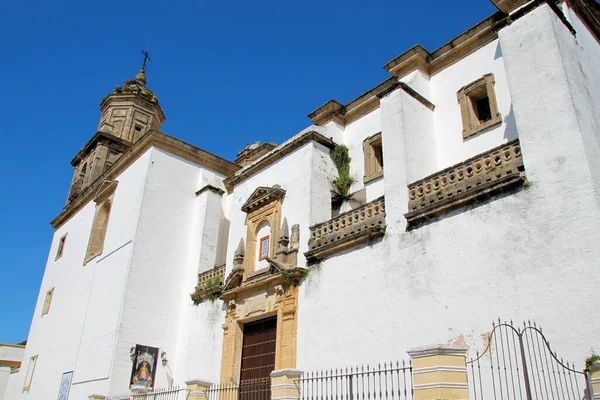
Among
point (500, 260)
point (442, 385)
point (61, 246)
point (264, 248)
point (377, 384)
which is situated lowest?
point (442, 385)

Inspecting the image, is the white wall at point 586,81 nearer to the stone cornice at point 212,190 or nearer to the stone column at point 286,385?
the stone column at point 286,385

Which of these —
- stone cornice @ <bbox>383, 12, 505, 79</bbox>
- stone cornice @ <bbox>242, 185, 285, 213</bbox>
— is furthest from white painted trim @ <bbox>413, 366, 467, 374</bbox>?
stone cornice @ <bbox>383, 12, 505, 79</bbox>

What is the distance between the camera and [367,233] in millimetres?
10656

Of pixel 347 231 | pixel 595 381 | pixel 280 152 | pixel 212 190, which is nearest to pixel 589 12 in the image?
pixel 347 231

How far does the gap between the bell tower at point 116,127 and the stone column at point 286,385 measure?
16.6 m

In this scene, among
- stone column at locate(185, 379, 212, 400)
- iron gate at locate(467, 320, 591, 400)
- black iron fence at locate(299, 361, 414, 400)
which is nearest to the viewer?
iron gate at locate(467, 320, 591, 400)

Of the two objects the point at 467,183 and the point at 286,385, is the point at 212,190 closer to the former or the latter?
the point at 286,385

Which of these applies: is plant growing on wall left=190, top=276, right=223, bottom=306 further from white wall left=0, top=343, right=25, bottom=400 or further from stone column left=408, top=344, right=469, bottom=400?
white wall left=0, top=343, right=25, bottom=400

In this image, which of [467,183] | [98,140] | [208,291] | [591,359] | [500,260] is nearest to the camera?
[591,359]

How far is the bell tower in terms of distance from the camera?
75.0ft

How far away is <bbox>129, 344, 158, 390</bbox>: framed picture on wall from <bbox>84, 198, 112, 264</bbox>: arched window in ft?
17.2

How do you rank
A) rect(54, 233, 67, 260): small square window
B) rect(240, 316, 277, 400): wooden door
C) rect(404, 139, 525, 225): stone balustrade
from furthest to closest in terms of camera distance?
1. rect(54, 233, 67, 260): small square window
2. rect(240, 316, 277, 400): wooden door
3. rect(404, 139, 525, 225): stone balustrade

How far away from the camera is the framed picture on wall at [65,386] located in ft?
50.9

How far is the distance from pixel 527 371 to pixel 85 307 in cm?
1407
